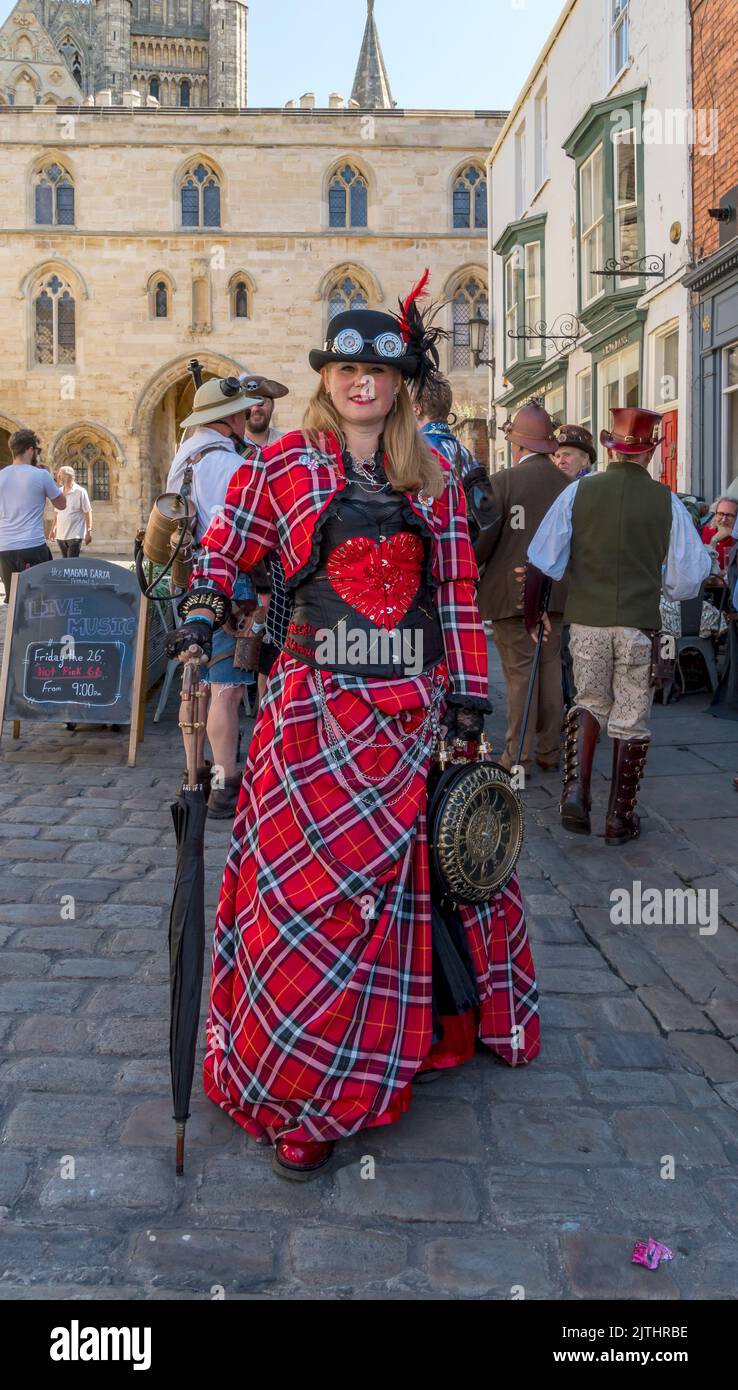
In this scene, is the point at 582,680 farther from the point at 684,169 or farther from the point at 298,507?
the point at 684,169

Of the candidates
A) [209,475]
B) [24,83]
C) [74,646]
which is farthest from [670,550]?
[24,83]

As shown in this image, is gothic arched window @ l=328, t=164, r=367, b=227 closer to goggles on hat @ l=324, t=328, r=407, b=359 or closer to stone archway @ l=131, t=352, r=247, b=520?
stone archway @ l=131, t=352, r=247, b=520

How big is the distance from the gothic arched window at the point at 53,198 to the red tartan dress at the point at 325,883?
36.2 metres

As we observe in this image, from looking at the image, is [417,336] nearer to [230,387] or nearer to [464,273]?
[230,387]

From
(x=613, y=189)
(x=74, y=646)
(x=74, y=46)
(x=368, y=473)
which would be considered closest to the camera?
(x=368, y=473)

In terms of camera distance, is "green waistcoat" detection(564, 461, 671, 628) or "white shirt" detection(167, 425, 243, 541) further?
"white shirt" detection(167, 425, 243, 541)

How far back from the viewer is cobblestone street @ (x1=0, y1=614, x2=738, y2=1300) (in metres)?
2.27

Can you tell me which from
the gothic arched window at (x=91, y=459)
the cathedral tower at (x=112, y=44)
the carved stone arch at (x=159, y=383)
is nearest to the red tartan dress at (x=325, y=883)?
the carved stone arch at (x=159, y=383)

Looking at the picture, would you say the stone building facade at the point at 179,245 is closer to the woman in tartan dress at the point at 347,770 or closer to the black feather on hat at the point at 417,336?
the black feather on hat at the point at 417,336

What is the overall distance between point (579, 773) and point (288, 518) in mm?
3059

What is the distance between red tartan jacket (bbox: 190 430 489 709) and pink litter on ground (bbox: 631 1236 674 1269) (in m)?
1.36

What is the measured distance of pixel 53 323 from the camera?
3500cm

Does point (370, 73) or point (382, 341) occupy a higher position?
point (370, 73)

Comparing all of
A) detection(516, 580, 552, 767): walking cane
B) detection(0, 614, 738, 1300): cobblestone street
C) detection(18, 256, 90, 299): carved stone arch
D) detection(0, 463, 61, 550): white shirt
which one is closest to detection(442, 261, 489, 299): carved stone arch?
detection(18, 256, 90, 299): carved stone arch
